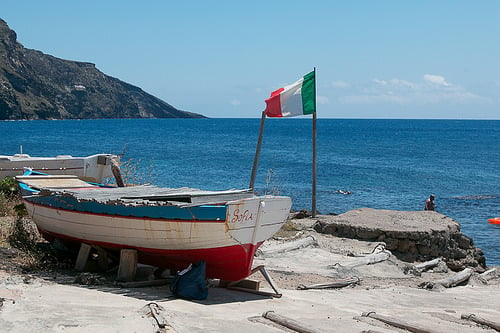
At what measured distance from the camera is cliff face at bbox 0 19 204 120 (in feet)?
443

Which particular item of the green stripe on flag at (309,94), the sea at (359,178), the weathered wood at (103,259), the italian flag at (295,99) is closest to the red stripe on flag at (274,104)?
the italian flag at (295,99)

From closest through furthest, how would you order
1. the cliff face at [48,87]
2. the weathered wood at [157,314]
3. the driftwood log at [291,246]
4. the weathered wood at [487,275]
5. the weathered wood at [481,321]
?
the weathered wood at [157,314]
the weathered wood at [481,321]
the driftwood log at [291,246]
the weathered wood at [487,275]
the cliff face at [48,87]

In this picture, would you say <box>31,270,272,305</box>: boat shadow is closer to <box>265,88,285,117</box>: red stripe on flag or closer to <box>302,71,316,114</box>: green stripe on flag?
<box>265,88,285,117</box>: red stripe on flag

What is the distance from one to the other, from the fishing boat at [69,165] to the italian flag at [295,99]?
16.0 ft

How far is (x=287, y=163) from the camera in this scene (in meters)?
55.4

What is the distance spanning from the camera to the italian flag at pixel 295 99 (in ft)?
55.7

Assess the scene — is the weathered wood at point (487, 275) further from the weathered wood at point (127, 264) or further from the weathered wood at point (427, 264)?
the weathered wood at point (127, 264)

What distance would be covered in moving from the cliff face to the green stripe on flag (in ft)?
400

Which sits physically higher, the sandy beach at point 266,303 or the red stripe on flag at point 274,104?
the red stripe on flag at point 274,104

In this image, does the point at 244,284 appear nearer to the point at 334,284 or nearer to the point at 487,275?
the point at 334,284

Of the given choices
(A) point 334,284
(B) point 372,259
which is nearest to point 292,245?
(B) point 372,259

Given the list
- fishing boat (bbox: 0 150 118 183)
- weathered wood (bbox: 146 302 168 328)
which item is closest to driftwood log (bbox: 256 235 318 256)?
weathered wood (bbox: 146 302 168 328)

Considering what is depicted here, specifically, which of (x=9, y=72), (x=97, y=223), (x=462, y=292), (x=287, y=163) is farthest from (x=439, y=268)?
(x=9, y=72)

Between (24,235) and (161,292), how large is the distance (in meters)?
3.59
